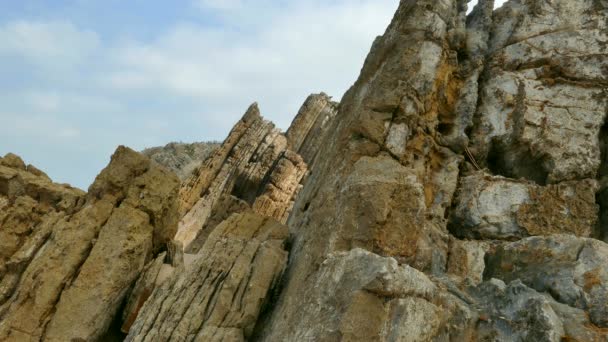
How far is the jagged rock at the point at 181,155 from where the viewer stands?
168 feet

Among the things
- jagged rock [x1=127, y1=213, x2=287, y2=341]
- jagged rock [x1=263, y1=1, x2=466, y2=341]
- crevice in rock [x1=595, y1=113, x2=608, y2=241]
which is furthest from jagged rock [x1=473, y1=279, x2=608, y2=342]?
crevice in rock [x1=595, y1=113, x2=608, y2=241]

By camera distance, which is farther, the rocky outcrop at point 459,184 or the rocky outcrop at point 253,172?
the rocky outcrop at point 253,172

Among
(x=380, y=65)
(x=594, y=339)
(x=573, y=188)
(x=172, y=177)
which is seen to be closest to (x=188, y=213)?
(x=172, y=177)

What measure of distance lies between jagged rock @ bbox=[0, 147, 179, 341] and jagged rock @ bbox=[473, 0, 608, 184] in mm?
8660

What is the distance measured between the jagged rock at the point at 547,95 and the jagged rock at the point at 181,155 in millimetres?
Result: 35387

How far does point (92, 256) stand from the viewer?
11.3m

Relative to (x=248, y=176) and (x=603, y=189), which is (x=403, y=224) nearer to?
(x=603, y=189)

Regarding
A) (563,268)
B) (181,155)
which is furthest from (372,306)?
→ (181,155)

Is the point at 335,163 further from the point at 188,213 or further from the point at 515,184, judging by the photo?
the point at 188,213

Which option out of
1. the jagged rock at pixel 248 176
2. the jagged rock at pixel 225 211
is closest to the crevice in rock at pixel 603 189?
the jagged rock at pixel 225 211

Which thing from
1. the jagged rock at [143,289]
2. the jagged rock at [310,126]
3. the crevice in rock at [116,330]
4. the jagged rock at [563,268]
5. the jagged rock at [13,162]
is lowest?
the crevice in rock at [116,330]

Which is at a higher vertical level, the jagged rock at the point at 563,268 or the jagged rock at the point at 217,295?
the jagged rock at the point at 563,268

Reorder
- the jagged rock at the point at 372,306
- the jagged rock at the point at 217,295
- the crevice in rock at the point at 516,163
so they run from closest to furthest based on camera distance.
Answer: the jagged rock at the point at 372,306 → the jagged rock at the point at 217,295 → the crevice in rock at the point at 516,163

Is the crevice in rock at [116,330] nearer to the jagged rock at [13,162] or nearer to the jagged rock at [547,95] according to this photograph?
the jagged rock at [13,162]
